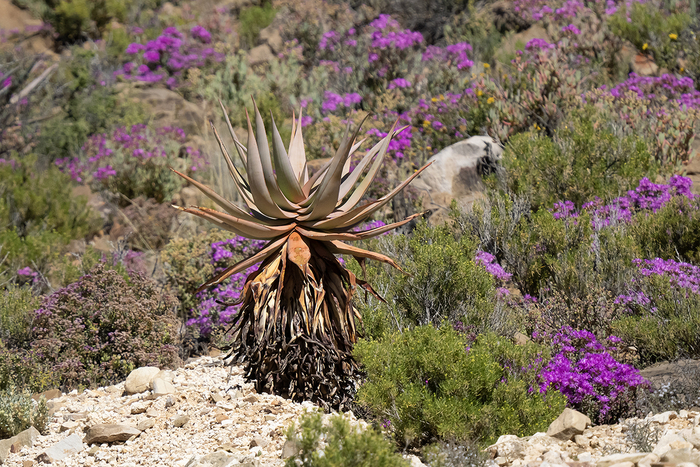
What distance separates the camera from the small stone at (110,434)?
12.1 ft

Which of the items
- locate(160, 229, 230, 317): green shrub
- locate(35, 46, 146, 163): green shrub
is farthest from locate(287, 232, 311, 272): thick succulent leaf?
locate(35, 46, 146, 163): green shrub

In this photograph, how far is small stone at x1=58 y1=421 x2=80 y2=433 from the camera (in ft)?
12.8

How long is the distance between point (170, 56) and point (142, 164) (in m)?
6.01

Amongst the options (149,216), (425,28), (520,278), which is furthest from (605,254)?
(425,28)

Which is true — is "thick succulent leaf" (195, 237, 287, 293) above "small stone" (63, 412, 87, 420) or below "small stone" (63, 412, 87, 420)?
above

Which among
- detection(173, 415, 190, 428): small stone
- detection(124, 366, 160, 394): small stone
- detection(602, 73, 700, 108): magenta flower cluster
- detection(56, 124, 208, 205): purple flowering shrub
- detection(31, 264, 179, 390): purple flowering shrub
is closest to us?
detection(173, 415, 190, 428): small stone

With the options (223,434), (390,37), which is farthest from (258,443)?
(390,37)

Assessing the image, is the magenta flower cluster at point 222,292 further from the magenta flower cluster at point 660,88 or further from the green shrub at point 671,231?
the magenta flower cluster at point 660,88

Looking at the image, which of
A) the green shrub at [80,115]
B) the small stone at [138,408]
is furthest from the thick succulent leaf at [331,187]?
the green shrub at [80,115]

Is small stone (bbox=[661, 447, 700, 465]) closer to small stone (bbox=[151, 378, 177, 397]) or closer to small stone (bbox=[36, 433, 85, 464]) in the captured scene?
small stone (bbox=[151, 378, 177, 397])

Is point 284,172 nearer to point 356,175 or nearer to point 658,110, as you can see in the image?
point 356,175

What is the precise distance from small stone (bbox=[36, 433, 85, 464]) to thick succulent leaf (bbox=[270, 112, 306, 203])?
188cm

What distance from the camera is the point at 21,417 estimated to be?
397 centimetres

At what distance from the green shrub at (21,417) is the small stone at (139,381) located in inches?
20.8
